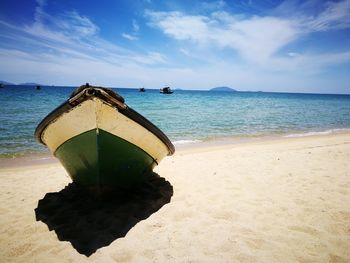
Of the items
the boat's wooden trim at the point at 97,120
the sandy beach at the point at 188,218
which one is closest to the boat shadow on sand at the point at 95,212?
the sandy beach at the point at 188,218

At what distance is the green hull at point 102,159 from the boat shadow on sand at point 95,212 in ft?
1.22

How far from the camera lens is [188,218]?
151 inches

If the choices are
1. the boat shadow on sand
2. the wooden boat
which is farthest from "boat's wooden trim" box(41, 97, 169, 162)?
the boat shadow on sand

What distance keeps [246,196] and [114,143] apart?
2.75 m

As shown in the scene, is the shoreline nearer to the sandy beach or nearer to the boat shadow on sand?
the sandy beach

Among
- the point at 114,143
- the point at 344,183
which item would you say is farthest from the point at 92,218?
the point at 344,183

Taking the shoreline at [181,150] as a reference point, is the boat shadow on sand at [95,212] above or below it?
above

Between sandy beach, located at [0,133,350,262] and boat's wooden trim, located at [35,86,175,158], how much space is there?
118 centimetres

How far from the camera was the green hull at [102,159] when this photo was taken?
357cm

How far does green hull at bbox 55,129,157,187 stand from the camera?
11.7ft

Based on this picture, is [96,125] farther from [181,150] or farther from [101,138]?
[181,150]

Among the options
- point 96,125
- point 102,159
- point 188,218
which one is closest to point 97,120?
point 96,125

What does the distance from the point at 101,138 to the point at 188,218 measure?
6.15ft

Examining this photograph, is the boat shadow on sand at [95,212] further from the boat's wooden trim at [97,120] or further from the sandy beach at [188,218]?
the boat's wooden trim at [97,120]
